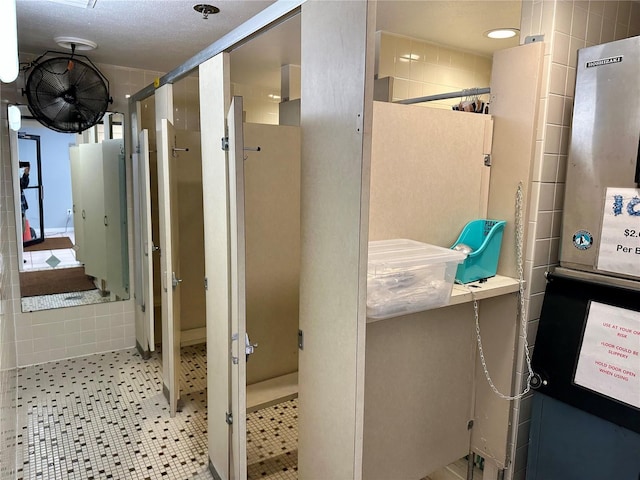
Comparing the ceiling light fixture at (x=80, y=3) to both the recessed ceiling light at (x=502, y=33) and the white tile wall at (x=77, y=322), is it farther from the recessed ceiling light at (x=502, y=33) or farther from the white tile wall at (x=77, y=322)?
the recessed ceiling light at (x=502, y=33)

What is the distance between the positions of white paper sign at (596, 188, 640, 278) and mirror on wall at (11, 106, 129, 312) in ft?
11.5

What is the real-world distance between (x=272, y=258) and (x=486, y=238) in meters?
1.15

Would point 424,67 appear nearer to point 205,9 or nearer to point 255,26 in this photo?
point 205,9

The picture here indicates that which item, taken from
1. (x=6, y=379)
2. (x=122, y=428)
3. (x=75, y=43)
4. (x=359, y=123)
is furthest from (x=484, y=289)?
(x=75, y=43)

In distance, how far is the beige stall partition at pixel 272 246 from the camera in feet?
7.45

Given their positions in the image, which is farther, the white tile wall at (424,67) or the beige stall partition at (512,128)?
the white tile wall at (424,67)

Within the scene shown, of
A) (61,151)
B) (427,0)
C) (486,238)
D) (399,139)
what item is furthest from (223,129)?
(61,151)

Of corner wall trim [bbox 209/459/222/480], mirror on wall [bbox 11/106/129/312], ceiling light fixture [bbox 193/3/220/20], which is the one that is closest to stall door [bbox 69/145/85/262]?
mirror on wall [bbox 11/106/129/312]

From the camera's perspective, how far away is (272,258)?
7.85 feet

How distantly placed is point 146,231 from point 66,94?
1.13m

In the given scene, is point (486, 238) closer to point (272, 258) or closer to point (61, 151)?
point (272, 258)

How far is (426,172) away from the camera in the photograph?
167 cm

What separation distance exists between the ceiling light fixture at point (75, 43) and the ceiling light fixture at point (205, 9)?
1.07 meters

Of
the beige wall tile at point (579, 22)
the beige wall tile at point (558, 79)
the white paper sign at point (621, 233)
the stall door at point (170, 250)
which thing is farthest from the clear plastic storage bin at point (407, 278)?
the stall door at point (170, 250)
